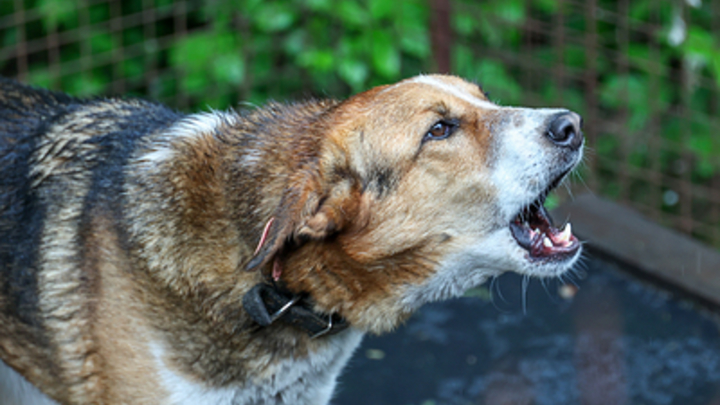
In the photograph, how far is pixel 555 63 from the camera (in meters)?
5.80

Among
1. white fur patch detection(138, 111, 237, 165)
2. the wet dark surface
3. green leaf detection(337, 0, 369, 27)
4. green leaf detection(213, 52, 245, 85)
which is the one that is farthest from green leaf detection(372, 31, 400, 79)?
white fur patch detection(138, 111, 237, 165)

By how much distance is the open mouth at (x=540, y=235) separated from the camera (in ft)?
9.39

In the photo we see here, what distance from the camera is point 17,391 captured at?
3283 mm

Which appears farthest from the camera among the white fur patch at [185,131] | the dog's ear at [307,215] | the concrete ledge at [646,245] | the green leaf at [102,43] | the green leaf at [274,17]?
the green leaf at [102,43]

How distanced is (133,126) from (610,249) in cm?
300

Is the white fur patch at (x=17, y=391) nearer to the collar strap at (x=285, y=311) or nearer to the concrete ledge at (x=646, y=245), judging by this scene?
the collar strap at (x=285, y=311)

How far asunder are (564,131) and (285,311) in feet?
3.60

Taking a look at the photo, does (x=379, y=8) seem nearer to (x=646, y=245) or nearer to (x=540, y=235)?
(x=646, y=245)

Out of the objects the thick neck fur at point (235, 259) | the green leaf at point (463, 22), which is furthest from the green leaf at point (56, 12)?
the thick neck fur at point (235, 259)

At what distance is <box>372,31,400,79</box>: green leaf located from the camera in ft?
18.4

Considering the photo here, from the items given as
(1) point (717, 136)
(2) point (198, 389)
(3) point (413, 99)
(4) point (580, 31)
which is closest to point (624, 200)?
(1) point (717, 136)

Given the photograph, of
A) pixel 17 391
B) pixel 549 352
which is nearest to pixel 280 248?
pixel 17 391

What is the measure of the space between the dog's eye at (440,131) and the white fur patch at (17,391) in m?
1.66

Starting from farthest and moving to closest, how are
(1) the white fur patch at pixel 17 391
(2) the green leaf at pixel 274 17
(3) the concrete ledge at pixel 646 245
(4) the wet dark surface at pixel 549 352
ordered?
(2) the green leaf at pixel 274 17 < (3) the concrete ledge at pixel 646 245 < (4) the wet dark surface at pixel 549 352 < (1) the white fur patch at pixel 17 391
